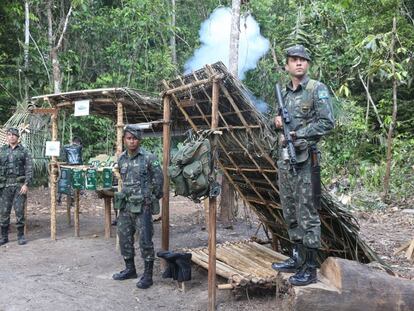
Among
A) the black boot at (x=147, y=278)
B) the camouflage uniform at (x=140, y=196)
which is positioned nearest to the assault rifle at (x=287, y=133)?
the camouflage uniform at (x=140, y=196)

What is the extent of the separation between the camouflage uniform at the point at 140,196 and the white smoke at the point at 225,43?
787cm

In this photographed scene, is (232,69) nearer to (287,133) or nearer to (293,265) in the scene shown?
(287,133)

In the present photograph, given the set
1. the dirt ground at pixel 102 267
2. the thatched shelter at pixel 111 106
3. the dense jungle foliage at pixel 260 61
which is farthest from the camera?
the dense jungle foliage at pixel 260 61

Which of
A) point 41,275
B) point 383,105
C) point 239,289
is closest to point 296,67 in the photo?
point 239,289

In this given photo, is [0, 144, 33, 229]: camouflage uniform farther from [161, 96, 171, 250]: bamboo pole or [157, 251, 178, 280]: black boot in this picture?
[157, 251, 178, 280]: black boot

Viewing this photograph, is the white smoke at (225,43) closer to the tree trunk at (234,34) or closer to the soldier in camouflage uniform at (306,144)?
the tree trunk at (234,34)

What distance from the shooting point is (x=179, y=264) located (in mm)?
5629

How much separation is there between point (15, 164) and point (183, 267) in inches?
166

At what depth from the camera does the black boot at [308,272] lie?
405 cm

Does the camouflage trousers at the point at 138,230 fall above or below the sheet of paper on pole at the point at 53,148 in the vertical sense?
below

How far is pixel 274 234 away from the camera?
6453 mm

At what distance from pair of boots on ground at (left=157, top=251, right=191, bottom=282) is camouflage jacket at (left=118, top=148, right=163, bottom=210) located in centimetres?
73

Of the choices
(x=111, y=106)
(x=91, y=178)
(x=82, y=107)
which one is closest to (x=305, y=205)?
(x=91, y=178)

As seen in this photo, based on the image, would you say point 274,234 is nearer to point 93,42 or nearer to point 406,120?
point 406,120
